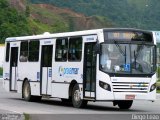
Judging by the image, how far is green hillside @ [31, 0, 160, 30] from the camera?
11775 cm

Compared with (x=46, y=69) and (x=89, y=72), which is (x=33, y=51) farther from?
(x=89, y=72)

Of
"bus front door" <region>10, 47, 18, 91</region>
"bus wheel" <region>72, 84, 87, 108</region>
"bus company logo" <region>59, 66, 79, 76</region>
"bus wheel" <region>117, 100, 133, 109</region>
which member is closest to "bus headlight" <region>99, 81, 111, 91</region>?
"bus wheel" <region>72, 84, 87, 108</region>

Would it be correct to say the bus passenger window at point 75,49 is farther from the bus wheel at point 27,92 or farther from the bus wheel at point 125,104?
the bus wheel at point 27,92

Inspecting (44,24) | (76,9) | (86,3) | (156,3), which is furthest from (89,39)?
(76,9)

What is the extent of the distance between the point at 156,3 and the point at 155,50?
315 feet

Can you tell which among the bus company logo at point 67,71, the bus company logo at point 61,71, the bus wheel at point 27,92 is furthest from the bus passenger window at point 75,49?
the bus wheel at point 27,92

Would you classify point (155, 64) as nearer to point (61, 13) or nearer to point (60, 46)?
point (60, 46)

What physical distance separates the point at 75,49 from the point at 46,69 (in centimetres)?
288

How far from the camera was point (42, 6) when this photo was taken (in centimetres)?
14638

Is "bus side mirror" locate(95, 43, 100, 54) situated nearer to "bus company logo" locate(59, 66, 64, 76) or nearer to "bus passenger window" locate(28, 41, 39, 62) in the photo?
"bus company logo" locate(59, 66, 64, 76)

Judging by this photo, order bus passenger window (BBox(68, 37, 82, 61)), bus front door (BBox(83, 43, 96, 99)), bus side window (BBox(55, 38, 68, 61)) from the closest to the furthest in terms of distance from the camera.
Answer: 1. bus front door (BBox(83, 43, 96, 99))
2. bus passenger window (BBox(68, 37, 82, 61))
3. bus side window (BBox(55, 38, 68, 61))

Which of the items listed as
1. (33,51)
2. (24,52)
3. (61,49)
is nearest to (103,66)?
(61,49)

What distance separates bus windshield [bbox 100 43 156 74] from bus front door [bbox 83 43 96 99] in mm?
523

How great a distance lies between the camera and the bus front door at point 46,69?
91.2 feet
